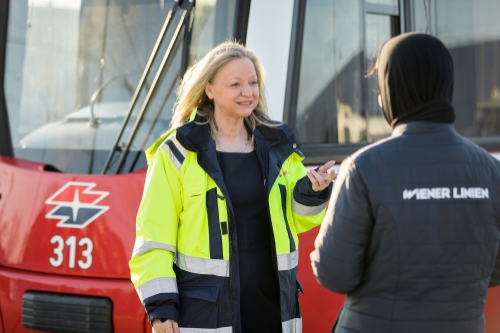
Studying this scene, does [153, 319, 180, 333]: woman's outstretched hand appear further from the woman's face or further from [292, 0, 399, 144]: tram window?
[292, 0, 399, 144]: tram window

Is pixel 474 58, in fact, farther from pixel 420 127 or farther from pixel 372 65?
pixel 420 127

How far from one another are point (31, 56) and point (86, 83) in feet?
1.27

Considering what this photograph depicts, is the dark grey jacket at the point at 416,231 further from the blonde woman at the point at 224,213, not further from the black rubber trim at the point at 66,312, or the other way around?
the black rubber trim at the point at 66,312

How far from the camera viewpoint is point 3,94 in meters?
4.14

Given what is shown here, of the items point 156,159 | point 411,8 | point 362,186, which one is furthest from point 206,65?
point 411,8

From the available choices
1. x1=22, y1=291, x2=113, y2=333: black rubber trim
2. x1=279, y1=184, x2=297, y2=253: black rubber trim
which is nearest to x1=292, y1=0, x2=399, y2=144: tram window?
x1=279, y1=184, x2=297, y2=253: black rubber trim

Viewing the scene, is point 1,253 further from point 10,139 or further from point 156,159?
point 156,159

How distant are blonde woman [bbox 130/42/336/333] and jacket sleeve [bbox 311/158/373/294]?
0.53 meters

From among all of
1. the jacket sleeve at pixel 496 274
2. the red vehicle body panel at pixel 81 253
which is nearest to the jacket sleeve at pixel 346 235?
the jacket sleeve at pixel 496 274

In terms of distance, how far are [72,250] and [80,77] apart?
3.39 ft

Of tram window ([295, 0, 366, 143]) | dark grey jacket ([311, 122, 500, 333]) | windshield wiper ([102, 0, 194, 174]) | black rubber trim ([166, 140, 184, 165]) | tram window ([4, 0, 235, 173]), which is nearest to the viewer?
dark grey jacket ([311, 122, 500, 333])

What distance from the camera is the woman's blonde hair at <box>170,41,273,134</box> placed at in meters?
2.78

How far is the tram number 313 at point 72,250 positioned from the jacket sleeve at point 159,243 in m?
1.00

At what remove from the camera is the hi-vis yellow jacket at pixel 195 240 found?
99.4 inches
